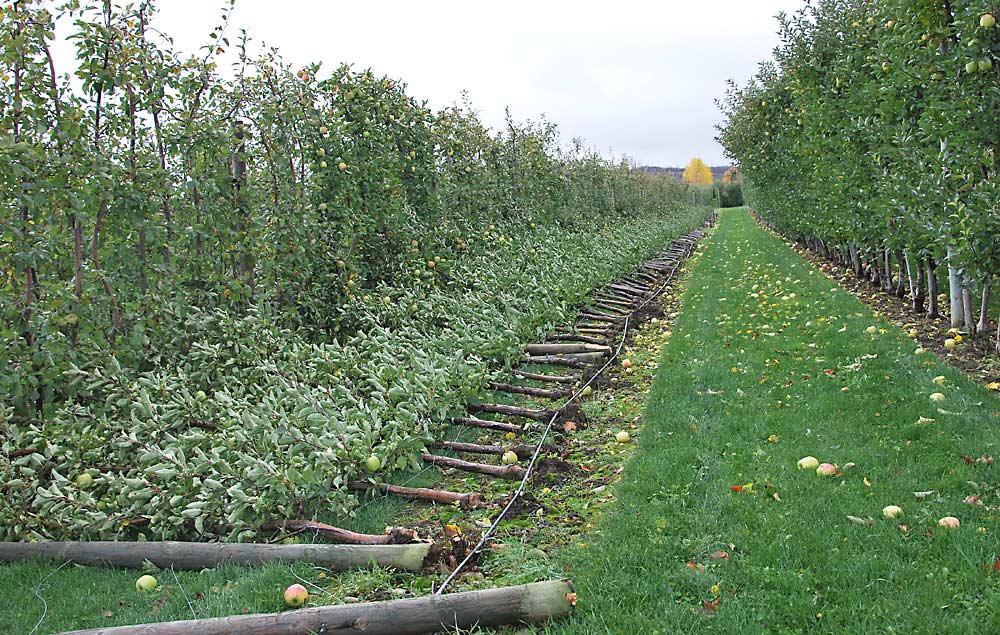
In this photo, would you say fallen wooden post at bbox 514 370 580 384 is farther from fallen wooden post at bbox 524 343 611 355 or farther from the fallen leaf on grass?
the fallen leaf on grass

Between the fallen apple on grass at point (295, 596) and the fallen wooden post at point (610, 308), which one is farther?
the fallen wooden post at point (610, 308)

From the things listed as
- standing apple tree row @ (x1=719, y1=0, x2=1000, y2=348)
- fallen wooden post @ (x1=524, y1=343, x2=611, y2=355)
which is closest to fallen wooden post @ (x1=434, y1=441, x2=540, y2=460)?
fallen wooden post @ (x1=524, y1=343, x2=611, y2=355)

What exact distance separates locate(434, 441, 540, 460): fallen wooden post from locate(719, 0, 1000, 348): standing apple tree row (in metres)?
3.52

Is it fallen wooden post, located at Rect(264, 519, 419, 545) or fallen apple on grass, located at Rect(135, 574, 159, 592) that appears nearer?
fallen apple on grass, located at Rect(135, 574, 159, 592)

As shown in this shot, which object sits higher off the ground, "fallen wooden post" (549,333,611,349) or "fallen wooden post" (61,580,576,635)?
"fallen wooden post" (549,333,611,349)

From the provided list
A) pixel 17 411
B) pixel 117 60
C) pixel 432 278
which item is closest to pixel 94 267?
pixel 17 411

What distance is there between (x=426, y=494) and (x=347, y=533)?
60cm

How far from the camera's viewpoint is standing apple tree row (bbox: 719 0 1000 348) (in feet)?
16.4

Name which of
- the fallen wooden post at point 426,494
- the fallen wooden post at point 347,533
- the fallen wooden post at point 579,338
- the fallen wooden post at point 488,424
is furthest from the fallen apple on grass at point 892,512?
the fallen wooden post at point 579,338

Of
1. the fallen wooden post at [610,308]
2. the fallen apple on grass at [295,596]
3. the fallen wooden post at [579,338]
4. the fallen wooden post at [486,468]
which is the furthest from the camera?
the fallen wooden post at [610,308]

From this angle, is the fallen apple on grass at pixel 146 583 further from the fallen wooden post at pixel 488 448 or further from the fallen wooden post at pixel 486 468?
the fallen wooden post at pixel 488 448

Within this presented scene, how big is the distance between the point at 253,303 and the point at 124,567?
2.51 metres

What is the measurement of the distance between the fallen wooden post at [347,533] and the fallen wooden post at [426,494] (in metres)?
0.40

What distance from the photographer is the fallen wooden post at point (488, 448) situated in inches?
174
